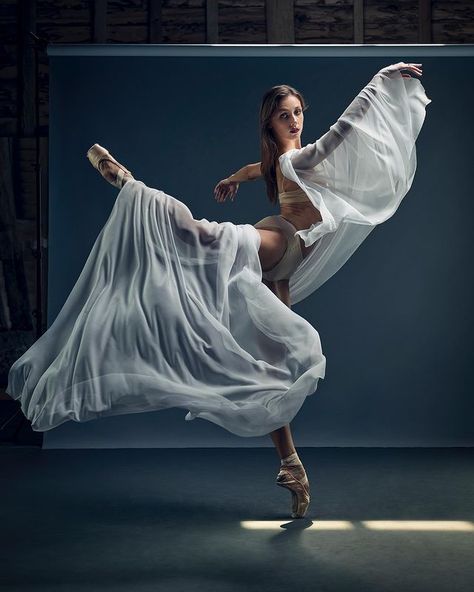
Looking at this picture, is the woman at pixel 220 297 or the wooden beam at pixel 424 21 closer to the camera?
the woman at pixel 220 297

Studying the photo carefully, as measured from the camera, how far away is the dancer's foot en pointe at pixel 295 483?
3279mm

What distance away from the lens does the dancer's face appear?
335 centimetres

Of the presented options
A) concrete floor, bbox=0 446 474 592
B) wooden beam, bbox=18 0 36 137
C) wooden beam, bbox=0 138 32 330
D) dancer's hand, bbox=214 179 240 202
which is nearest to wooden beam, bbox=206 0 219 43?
wooden beam, bbox=18 0 36 137

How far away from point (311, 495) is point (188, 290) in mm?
1026

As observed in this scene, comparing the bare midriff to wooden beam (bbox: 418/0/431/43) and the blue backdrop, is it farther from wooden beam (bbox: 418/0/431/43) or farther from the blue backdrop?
wooden beam (bbox: 418/0/431/43)

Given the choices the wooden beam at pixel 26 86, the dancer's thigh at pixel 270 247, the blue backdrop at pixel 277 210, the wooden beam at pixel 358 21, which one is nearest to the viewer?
the dancer's thigh at pixel 270 247

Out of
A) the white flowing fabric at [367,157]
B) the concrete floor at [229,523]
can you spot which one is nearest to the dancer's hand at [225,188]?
the white flowing fabric at [367,157]

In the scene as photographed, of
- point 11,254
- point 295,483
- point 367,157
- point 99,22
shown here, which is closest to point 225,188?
point 367,157

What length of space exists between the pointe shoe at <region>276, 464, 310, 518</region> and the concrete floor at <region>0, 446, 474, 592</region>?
44 millimetres

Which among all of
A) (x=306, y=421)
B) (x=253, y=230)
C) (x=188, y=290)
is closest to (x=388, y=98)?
(x=253, y=230)

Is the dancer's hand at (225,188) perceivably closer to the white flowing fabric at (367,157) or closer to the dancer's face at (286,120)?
the dancer's face at (286,120)

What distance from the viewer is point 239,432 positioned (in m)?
3.03

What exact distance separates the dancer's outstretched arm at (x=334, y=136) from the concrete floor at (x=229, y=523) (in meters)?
1.19

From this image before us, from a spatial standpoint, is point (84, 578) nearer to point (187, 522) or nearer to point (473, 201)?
point (187, 522)
